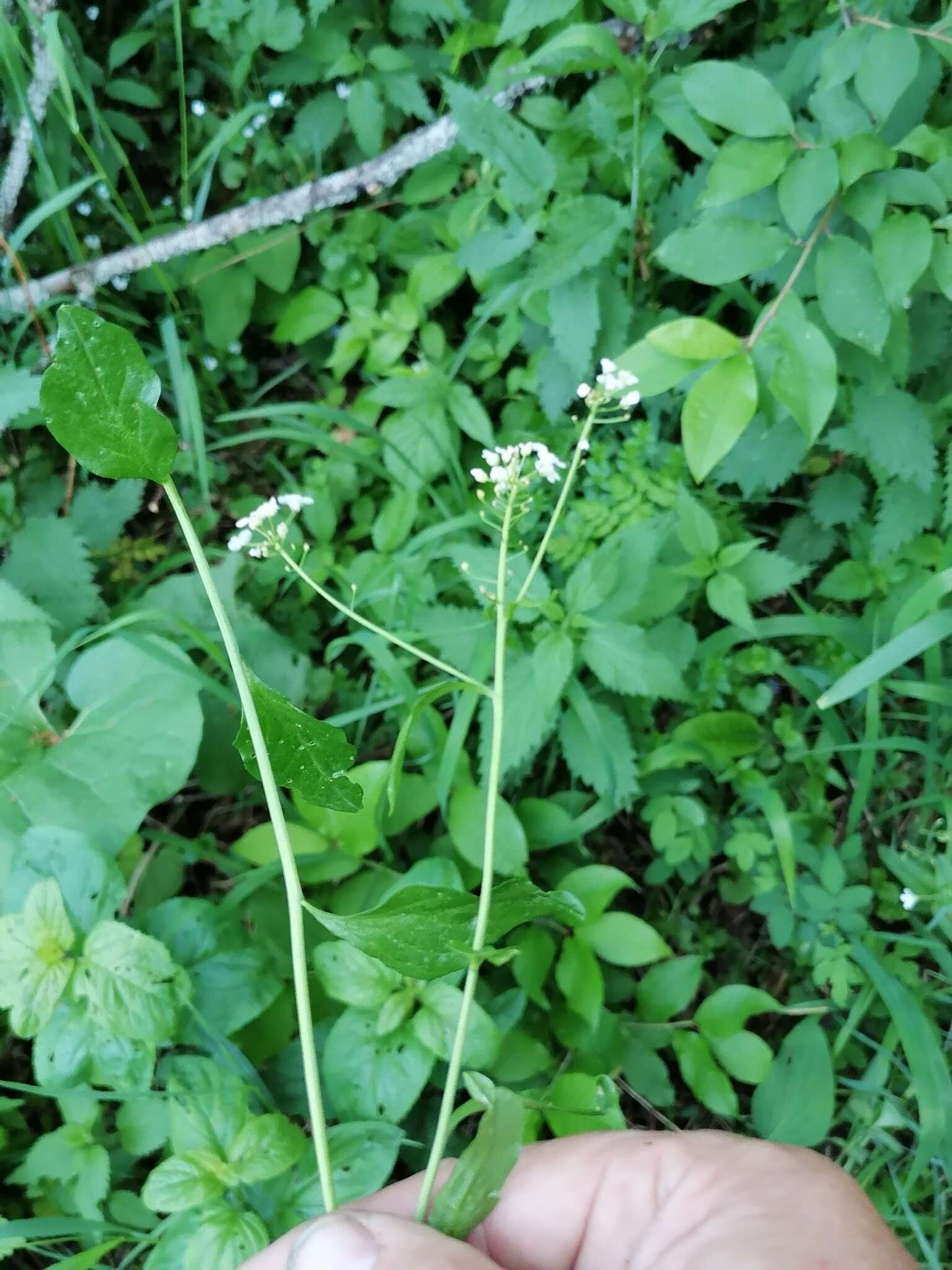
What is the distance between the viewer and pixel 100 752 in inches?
58.8

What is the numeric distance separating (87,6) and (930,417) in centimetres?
235

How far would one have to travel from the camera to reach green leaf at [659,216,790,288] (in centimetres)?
141

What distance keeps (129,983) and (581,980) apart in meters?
0.79

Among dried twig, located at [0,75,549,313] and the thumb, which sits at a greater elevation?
dried twig, located at [0,75,549,313]

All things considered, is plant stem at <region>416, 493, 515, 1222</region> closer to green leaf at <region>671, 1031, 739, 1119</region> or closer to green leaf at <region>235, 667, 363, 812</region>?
green leaf at <region>235, 667, 363, 812</region>

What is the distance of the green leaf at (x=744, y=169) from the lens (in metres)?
1.38

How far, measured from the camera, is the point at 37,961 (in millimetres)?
1295

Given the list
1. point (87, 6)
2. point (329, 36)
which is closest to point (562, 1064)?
point (329, 36)

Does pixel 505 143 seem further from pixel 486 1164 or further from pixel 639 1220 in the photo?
pixel 639 1220

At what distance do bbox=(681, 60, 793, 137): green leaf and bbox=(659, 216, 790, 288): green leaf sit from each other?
142 millimetres

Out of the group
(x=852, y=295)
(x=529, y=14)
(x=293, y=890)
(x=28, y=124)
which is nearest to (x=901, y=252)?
(x=852, y=295)

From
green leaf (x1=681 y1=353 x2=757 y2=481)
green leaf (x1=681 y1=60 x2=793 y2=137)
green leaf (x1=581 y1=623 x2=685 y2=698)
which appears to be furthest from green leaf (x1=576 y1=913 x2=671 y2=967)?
green leaf (x1=681 y1=60 x2=793 y2=137)

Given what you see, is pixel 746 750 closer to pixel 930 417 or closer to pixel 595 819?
pixel 595 819

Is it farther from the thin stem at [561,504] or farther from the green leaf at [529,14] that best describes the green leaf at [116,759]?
the green leaf at [529,14]
